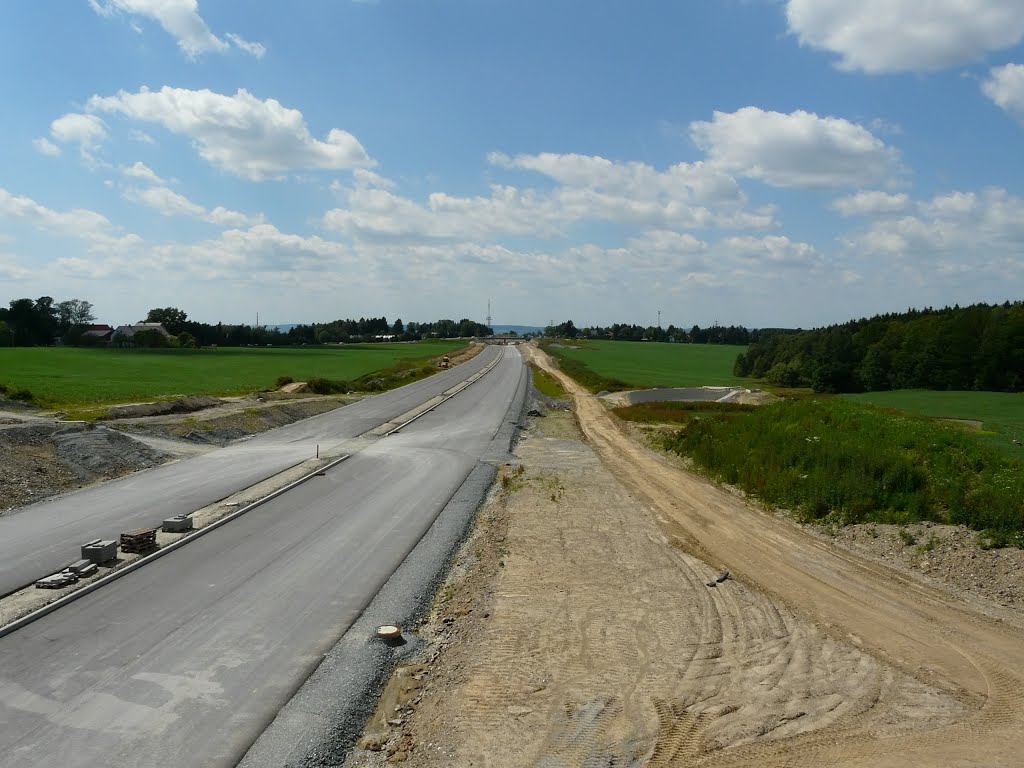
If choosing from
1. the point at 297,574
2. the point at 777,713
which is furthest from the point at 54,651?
the point at 777,713

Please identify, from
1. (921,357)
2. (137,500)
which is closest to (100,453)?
(137,500)

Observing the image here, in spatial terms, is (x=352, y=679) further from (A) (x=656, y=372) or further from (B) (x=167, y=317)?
(B) (x=167, y=317)

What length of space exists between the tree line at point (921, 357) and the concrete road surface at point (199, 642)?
90.0m

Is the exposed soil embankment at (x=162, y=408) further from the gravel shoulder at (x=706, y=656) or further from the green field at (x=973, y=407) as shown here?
the green field at (x=973, y=407)

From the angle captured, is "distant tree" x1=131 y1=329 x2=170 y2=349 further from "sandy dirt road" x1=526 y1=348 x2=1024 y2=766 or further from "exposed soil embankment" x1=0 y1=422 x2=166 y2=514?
"sandy dirt road" x1=526 y1=348 x2=1024 y2=766

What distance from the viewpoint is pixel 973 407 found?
65125 millimetres

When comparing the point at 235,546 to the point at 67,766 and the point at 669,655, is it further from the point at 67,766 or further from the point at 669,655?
the point at 669,655

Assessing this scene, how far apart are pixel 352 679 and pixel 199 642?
264 cm

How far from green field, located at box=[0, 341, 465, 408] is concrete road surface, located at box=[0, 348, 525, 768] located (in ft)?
101

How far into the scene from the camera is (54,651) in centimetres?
→ 1059

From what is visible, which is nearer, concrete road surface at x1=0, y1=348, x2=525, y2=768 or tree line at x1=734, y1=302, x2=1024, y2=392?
concrete road surface at x1=0, y1=348, x2=525, y2=768

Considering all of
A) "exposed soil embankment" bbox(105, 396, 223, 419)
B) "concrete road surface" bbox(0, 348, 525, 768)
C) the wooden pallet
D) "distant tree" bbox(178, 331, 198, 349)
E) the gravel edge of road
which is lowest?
the gravel edge of road

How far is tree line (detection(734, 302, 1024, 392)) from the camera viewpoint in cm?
8750

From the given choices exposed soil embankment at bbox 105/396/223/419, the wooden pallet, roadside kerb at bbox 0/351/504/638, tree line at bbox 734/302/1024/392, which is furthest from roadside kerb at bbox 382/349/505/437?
tree line at bbox 734/302/1024/392
